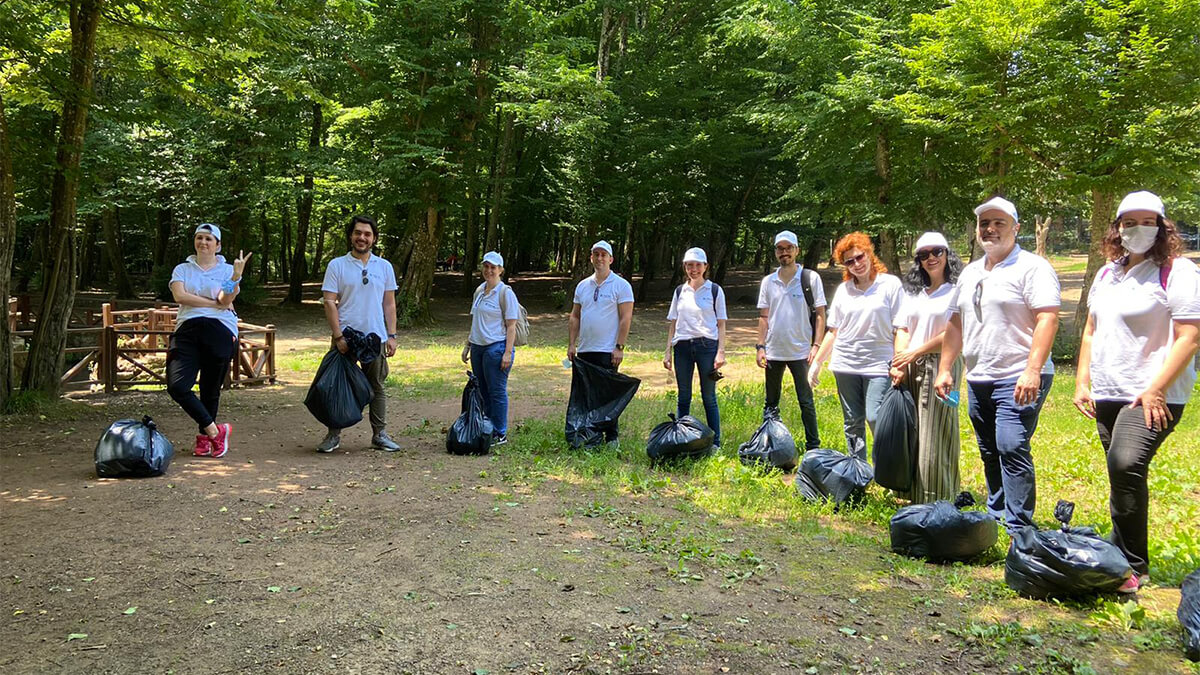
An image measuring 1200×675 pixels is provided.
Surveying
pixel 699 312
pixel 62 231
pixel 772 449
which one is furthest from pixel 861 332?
pixel 62 231

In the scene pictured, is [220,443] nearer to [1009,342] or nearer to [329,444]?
[329,444]

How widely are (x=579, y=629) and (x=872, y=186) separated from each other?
58.8ft

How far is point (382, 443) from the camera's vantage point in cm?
676

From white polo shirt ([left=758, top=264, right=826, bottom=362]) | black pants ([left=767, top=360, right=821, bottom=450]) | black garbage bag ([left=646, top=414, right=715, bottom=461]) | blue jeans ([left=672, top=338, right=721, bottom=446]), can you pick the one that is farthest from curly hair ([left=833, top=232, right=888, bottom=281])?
black garbage bag ([left=646, top=414, right=715, bottom=461])

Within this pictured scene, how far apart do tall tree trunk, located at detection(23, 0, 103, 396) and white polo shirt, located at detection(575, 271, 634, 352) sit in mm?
5546

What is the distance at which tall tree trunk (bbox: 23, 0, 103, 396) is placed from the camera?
7.93 m

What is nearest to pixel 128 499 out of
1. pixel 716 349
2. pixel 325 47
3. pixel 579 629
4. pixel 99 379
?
pixel 579 629

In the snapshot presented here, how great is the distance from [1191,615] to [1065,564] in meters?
0.49

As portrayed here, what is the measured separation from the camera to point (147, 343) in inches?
571

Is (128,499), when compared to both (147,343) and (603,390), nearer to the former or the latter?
(603,390)

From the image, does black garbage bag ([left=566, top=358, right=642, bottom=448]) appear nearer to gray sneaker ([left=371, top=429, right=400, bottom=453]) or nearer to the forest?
gray sneaker ([left=371, top=429, right=400, bottom=453])

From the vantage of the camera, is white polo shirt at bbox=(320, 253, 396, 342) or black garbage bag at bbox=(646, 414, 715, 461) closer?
black garbage bag at bbox=(646, 414, 715, 461)

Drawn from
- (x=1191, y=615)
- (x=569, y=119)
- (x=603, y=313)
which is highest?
(x=569, y=119)

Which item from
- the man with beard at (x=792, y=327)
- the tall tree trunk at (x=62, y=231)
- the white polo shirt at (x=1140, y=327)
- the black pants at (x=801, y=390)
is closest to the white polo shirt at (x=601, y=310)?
the man with beard at (x=792, y=327)
